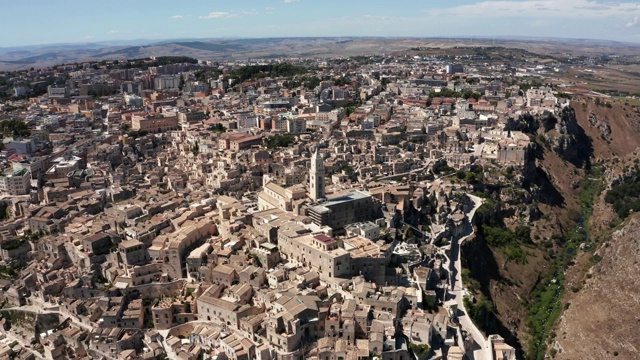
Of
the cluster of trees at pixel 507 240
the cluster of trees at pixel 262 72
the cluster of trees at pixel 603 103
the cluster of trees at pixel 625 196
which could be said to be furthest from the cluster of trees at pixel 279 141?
the cluster of trees at pixel 603 103

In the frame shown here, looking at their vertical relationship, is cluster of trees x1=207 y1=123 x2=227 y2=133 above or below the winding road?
above

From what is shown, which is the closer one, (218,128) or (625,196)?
(625,196)

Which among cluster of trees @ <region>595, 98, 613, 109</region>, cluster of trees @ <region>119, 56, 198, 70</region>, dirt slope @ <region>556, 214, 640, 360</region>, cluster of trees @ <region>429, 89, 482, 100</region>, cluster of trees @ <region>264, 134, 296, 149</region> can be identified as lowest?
dirt slope @ <region>556, 214, 640, 360</region>

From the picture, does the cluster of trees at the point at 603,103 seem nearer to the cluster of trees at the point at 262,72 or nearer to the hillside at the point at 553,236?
the hillside at the point at 553,236

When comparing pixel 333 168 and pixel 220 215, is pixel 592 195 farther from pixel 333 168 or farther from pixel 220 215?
pixel 220 215

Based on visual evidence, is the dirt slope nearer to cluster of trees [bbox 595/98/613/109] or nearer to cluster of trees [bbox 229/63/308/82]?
cluster of trees [bbox 595/98/613/109]

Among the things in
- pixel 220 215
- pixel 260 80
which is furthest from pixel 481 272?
pixel 260 80

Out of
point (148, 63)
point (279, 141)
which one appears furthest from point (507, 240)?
point (148, 63)

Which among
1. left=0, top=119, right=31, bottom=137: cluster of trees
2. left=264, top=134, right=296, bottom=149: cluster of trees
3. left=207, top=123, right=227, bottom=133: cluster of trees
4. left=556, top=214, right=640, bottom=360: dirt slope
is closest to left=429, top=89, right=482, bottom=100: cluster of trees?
left=264, top=134, right=296, bottom=149: cluster of trees

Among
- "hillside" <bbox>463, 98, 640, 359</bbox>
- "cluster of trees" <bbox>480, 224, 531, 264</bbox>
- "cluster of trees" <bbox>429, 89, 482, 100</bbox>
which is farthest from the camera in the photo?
"cluster of trees" <bbox>429, 89, 482, 100</bbox>

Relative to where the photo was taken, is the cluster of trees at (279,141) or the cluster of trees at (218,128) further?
the cluster of trees at (218,128)

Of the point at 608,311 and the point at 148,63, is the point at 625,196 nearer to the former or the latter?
the point at 608,311
